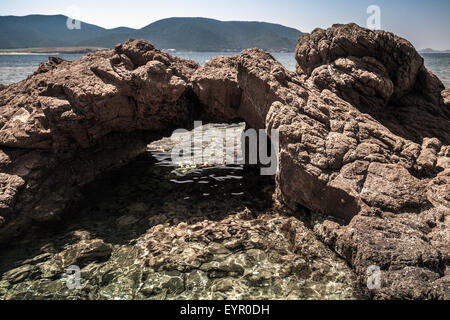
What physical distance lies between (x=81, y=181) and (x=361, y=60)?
32.0 ft

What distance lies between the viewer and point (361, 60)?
8477 millimetres

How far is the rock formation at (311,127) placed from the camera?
5.48 meters

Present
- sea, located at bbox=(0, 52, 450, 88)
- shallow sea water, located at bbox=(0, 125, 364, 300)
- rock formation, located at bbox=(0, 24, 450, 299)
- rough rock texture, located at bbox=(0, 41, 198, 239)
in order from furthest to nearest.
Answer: sea, located at bbox=(0, 52, 450, 88) → rough rock texture, located at bbox=(0, 41, 198, 239) → rock formation, located at bbox=(0, 24, 450, 299) → shallow sea water, located at bbox=(0, 125, 364, 300)

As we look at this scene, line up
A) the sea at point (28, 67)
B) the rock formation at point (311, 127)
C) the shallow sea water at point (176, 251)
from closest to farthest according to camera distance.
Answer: the shallow sea water at point (176, 251), the rock formation at point (311, 127), the sea at point (28, 67)

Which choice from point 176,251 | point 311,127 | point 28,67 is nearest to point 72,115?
point 176,251

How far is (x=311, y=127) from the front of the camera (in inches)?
271

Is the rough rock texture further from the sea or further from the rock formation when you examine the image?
the sea

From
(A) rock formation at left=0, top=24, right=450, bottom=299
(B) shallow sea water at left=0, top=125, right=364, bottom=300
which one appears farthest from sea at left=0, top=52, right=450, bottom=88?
(B) shallow sea water at left=0, top=125, right=364, bottom=300

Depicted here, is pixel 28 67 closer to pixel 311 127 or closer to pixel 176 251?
pixel 176 251

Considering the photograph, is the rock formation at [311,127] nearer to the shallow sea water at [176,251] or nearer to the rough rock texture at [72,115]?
the rough rock texture at [72,115]

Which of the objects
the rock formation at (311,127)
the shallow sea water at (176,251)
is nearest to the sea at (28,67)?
the rock formation at (311,127)

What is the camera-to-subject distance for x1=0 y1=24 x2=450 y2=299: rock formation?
18.0 ft

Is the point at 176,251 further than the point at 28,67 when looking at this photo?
No
